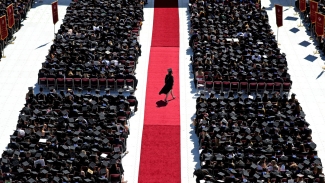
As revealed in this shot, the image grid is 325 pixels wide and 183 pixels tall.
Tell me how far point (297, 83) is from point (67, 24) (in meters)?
14.4

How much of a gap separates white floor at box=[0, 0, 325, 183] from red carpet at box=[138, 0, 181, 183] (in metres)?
0.30

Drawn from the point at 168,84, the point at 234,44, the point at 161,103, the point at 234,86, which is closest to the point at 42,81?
the point at 161,103

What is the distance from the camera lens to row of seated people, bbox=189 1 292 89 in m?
43.1

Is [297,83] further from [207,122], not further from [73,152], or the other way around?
[73,152]

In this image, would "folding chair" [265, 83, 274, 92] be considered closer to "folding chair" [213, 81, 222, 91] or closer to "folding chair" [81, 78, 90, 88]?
"folding chair" [213, 81, 222, 91]

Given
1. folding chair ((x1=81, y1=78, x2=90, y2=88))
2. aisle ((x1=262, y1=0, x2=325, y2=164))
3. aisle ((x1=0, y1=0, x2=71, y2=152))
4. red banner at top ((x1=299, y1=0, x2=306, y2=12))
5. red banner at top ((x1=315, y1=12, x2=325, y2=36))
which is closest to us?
aisle ((x1=262, y1=0, x2=325, y2=164))

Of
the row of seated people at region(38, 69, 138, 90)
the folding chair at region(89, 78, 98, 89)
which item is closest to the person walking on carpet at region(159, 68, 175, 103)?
the row of seated people at region(38, 69, 138, 90)

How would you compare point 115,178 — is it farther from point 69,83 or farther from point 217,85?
point 217,85

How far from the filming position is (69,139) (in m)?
35.8

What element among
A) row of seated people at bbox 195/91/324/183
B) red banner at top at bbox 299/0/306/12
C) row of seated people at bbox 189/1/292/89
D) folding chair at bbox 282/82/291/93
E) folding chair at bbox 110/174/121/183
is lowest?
folding chair at bbox 110/174/121/183

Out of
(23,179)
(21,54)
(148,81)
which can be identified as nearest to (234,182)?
(23,179)

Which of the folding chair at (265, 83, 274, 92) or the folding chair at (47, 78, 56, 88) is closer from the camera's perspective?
the folding chair at (265, 83, 274, 92)

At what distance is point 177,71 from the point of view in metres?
45.8

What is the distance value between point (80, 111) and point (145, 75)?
23.8 ft
